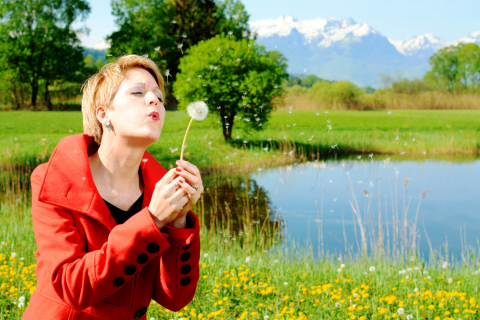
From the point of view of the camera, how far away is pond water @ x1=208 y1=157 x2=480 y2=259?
25.9 ft

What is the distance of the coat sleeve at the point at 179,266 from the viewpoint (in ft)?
5.28

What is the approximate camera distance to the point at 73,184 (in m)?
1.54

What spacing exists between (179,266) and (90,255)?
40 centimetres

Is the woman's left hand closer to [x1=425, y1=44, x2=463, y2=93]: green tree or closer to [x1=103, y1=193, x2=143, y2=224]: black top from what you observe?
[x1=103, y1=193, x2=143, y2=224]: black top

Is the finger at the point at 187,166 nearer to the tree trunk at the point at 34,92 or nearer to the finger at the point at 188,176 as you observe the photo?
the finger at the point at 188,176

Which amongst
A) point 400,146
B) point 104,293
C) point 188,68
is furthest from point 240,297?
point 400,146

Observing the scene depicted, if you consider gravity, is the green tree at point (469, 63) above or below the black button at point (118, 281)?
above

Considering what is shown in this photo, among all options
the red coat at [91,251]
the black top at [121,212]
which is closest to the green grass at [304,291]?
the red coat at [91,251]

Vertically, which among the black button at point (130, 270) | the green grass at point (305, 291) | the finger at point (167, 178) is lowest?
the green grass at point (305, 291)

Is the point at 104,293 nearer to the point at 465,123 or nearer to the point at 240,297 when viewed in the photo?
the point at 240,297

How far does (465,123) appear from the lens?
27641 mm

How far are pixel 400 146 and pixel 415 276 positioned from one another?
47.6 feet

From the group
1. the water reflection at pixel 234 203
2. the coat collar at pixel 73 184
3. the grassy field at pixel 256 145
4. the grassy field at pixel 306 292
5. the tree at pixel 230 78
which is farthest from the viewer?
the tree at pixel 230 78

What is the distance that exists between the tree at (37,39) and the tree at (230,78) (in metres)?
27.6
